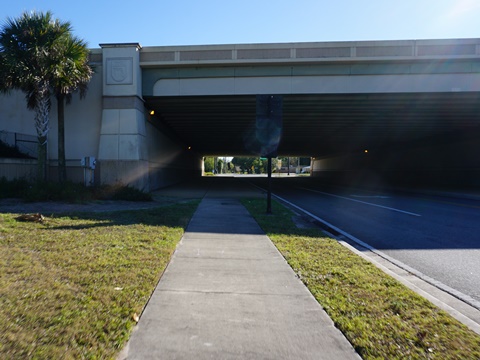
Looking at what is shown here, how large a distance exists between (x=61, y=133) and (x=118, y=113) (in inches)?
107

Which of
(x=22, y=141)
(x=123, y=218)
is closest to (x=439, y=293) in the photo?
(x=123, y=218)

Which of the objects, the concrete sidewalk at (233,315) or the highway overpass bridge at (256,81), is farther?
the highway overpass bridge at (256,81)

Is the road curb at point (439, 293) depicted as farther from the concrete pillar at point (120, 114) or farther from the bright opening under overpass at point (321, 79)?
the concrete pillar at point (120, 114)

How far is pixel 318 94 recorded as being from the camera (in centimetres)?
1669

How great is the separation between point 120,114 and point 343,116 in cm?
1391

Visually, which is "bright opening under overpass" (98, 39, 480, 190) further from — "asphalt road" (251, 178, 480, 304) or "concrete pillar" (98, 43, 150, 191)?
"asphalt road" (251, 178, 480, 304)

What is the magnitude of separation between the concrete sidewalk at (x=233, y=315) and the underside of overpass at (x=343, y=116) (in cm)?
1310

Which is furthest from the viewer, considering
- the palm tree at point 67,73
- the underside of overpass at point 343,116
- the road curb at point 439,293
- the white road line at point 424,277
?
the underside of overpass at point 343,116

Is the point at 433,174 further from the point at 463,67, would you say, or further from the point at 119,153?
the point at 119,153

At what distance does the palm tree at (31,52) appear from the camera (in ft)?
43.0

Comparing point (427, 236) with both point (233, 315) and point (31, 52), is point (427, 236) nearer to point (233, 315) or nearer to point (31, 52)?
point (233, 315)

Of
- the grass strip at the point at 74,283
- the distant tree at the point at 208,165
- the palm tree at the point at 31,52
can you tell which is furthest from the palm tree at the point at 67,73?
the distant tree at the point at 208,165

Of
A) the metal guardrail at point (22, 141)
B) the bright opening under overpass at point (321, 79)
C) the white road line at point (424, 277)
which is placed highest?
the bright opening under overpass at point (321, 79)

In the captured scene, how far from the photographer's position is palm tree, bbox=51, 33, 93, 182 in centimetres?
1374
